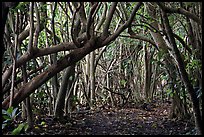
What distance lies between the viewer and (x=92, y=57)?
7789mm

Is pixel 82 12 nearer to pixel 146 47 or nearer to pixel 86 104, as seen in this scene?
pixel 86 104

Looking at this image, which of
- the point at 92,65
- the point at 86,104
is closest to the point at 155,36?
the point at 92,65

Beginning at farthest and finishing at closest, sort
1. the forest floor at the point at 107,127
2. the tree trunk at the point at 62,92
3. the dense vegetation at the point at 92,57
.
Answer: the tree trunk at the point at 62,92 < the forest floor at the point at 107,127 < the dense vegetation at the point at 92,57

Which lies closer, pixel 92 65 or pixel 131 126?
pixel 131 126

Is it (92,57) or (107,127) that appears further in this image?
(92,57)

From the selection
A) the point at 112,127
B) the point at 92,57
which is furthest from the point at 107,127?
the point at 92,57

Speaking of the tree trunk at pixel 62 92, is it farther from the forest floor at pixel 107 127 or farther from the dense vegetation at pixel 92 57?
the forest floor at pixel 107 127

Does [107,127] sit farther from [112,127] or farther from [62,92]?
[62,92]

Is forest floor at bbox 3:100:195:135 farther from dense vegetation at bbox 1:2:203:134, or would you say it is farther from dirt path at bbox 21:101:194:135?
dense vegetation at bbox 1:2:203:134

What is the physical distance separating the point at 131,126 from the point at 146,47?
4.43m

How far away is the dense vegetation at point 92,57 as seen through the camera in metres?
3.54

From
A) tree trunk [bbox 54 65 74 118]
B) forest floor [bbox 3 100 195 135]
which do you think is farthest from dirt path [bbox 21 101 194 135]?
tree trunk [bbox 54 65 74 118]

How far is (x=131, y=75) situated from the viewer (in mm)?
9719

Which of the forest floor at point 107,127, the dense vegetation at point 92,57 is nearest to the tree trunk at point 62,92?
the dense vegetation at point 92,57
